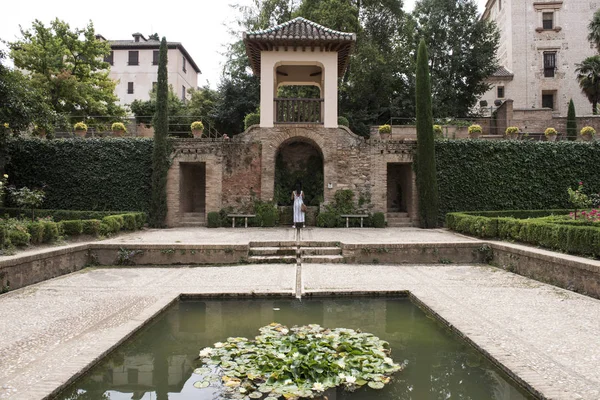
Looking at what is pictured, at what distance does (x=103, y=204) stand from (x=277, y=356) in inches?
615

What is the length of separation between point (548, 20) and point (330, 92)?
25774mm

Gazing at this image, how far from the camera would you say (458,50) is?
28.1 metres

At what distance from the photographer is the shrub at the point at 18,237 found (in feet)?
27.4

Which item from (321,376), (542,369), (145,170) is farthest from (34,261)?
(145,170)

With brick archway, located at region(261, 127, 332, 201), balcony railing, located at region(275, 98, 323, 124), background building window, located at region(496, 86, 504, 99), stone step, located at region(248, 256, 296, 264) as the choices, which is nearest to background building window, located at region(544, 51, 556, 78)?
background building window, located at region(496, 86, 504, 99)

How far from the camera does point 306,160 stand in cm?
1844

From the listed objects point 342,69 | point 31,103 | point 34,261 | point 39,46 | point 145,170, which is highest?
point 39,46

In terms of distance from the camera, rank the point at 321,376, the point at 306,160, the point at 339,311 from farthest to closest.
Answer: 1. the point at 306,160
2. the point at 339,311
3. the point at 321,376

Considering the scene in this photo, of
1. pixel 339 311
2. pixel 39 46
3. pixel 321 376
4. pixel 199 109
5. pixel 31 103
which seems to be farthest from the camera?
pixel 199 109

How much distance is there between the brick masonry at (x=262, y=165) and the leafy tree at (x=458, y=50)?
1353 cm

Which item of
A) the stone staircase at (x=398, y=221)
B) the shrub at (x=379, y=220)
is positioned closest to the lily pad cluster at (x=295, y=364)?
the shrub at (x=379, y=220)

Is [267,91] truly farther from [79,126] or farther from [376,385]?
[376,385]

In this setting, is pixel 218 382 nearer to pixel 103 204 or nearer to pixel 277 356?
pixel 277 356

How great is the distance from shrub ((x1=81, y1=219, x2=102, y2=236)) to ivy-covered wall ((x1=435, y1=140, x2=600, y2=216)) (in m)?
12.9
